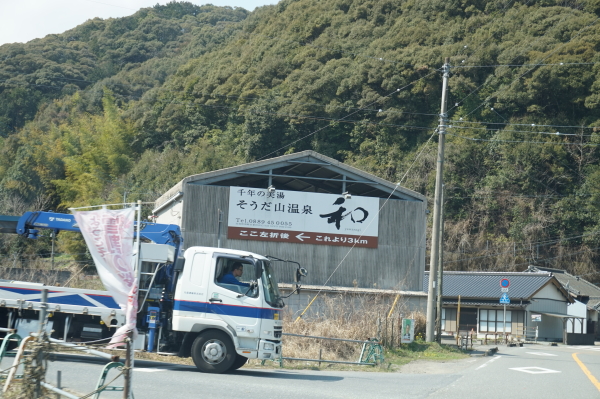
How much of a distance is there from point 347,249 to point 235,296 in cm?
1368

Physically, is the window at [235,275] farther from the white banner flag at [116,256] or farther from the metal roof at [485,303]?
the metal roof at [485,303]

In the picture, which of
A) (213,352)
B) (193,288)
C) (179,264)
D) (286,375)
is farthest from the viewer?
(286,375)

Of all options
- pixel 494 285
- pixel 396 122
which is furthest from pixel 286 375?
pixel 396 122

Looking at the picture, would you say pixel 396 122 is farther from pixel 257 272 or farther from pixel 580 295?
pixel 257 272

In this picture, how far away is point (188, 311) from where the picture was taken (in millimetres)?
11453

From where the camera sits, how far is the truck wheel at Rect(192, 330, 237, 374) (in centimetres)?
1134

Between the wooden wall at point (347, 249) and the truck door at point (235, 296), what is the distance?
41.7ft

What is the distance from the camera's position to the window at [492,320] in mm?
38844

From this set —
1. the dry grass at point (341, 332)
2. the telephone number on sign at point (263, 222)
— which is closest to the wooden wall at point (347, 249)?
the telephone number on sign at point (263, 222)

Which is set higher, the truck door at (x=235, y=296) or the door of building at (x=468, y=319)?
the truck door at (x=235, y=296)

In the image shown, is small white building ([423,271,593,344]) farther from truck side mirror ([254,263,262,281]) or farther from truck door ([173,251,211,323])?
truck door ([173,251,211,323])

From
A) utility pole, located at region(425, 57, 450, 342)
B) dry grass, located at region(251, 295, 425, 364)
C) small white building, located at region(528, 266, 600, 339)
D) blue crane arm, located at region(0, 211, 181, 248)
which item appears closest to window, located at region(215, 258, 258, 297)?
blue crane arm, located at region(0, 211, 181, 248)

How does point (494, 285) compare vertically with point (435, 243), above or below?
below

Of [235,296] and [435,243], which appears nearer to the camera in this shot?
[235,296]
